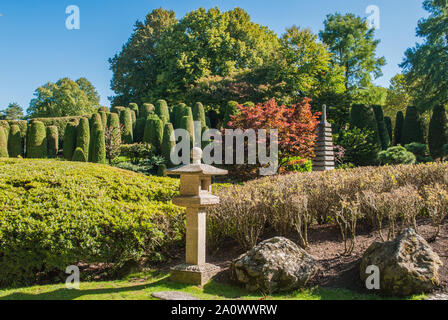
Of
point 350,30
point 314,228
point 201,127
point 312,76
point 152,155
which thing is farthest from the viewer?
point 350,30

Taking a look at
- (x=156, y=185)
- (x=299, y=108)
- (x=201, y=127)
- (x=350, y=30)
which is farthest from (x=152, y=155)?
(x=350, y=30)

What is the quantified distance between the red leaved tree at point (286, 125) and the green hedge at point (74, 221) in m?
5.84

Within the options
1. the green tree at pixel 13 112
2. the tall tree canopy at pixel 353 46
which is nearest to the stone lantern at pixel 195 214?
the tall tree canopy at pixel 353 46

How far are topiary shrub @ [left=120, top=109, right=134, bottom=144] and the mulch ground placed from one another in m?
15.0

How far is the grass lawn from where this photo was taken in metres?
4.06

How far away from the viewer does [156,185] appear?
21.3ft

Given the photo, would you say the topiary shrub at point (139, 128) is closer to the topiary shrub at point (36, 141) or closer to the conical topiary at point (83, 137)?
the conical topiary at point (83, 137)

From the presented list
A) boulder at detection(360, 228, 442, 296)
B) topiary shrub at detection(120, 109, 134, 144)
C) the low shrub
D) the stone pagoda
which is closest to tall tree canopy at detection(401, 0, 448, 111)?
the stone pagoda

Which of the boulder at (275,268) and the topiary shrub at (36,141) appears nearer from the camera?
the boulder at (275,268)

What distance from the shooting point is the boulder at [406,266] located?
12.6 feet

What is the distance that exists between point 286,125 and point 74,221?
25.3ft

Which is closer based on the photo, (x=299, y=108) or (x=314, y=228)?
(x=314, y=228)
